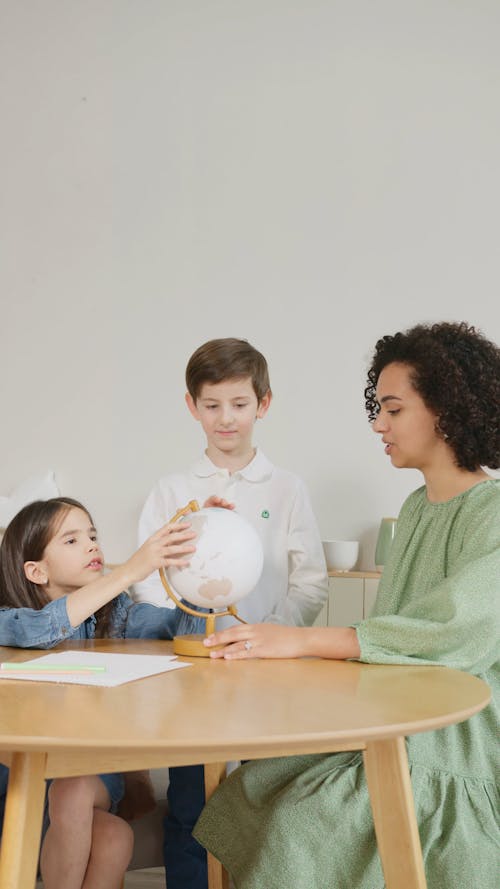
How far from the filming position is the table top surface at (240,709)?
0.92 m

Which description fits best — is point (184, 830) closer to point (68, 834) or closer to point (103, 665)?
point (68, 834)

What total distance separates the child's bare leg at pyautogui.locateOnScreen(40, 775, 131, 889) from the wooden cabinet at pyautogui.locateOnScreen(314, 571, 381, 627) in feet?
5.31

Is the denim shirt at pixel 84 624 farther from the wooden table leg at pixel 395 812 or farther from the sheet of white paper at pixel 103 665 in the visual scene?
the wooden table leg at pixel 395 812

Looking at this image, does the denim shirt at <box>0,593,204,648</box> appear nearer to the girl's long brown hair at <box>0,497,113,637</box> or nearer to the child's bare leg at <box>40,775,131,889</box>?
the girl's long brown hair at <box>0,497,113,637</box>

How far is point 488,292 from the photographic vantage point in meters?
3.17

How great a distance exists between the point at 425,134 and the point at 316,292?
0.65m

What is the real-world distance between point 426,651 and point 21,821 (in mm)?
642

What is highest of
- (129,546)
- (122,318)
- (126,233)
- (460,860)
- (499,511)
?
(126,233)

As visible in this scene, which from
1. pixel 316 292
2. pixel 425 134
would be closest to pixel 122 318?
pixel 316 292

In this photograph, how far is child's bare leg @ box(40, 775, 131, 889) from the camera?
140cm

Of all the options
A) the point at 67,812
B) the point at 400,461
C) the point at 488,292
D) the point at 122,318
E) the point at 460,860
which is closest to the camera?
the point at 460,860

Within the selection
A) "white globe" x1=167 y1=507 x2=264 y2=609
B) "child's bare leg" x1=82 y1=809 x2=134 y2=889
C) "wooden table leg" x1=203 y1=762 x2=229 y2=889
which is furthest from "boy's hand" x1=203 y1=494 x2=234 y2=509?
"child's bare leg" x1=82 y1=809 x2=134 y2=889

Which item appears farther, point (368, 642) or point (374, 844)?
point (368, 642)

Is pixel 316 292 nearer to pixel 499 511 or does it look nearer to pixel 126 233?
pixel 126 233
